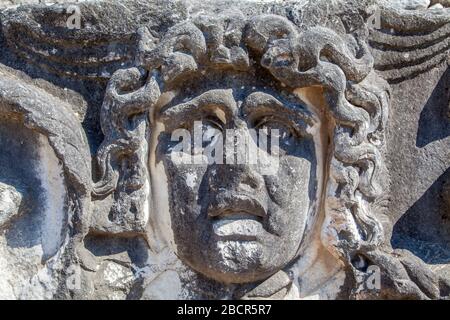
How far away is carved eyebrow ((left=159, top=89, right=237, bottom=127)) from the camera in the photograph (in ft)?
10.0

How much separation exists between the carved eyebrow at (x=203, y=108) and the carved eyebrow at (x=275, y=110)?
0.17 ft

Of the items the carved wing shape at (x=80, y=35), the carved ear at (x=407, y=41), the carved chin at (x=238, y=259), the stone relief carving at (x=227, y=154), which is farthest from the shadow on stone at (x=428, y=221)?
the carved wing shape at (x=80, y=35)

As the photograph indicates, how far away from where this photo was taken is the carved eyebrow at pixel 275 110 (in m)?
3.05

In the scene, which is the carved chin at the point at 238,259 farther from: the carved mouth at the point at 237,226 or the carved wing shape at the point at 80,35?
the carved wing shape at the point at 80,35

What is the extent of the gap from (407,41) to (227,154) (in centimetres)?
72

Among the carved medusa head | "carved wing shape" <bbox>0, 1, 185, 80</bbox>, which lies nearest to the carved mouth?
the carved medusa head

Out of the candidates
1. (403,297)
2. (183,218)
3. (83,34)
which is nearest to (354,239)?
(403,297)

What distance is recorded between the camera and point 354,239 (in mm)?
3061

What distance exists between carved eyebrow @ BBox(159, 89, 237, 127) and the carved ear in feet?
1.72

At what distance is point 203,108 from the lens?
3086 millimetres

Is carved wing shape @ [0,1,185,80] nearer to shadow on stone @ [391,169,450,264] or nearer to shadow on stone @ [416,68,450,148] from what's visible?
shadow on stone @ [416,68,450,148]

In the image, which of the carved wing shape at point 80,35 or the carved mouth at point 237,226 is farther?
the carved wing shape at point 80,35

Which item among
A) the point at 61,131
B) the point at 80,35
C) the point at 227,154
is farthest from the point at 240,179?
the point at 80,35

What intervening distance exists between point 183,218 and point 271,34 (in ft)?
2.10
